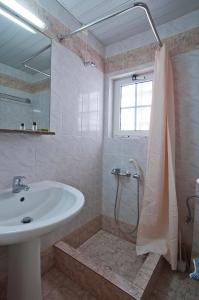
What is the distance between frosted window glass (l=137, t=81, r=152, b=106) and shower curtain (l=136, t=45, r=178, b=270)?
33 cm

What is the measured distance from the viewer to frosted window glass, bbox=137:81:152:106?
1783 millimetres

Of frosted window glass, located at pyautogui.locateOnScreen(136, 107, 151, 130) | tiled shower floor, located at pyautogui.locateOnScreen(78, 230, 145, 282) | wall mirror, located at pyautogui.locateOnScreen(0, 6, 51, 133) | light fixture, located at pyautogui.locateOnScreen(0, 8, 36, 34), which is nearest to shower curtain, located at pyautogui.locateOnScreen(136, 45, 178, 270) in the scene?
tiled shower floor, located at pyautogui.locateOnScreen(78, 230, 145, 282)

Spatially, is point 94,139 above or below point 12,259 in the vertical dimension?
above

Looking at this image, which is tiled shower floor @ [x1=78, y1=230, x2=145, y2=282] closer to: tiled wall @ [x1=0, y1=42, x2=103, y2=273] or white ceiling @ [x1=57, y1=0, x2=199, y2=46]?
tiled wall @ [x1=0, y1=42, x2=103, y2=273]

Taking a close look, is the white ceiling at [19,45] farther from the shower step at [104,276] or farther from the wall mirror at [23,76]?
the shower step at [104,276]

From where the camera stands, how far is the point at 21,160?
3.76 feet

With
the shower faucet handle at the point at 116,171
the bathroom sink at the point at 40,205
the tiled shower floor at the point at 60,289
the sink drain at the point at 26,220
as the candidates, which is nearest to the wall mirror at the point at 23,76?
the bathroom sink at the point at 40,205

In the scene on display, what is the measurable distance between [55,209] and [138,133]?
Answer: 1.24 meters

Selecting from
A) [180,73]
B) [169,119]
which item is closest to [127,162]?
[169,119]

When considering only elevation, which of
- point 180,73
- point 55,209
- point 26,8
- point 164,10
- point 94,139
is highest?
point 164,10

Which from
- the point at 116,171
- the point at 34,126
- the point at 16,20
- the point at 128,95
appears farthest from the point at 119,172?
the point at 16,20

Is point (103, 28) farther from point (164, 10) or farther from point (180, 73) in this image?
point (180, 73)

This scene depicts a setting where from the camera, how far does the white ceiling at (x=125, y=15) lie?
134cm

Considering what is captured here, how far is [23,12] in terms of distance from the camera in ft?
3.48
